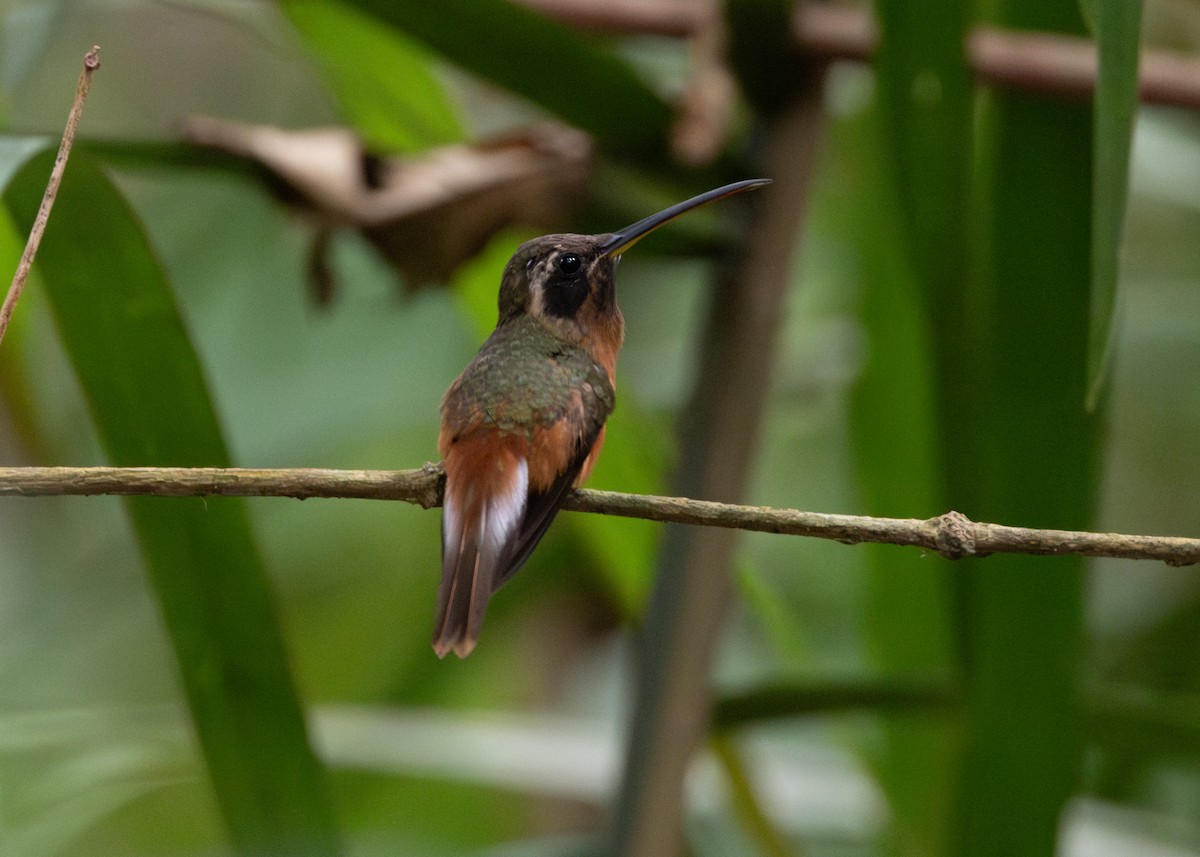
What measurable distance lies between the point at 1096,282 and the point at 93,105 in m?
2.98

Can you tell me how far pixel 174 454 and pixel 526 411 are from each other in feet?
0.91

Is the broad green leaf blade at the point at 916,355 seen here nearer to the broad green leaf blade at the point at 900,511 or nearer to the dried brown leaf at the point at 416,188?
the broad green leaf blade at the point at 900,511

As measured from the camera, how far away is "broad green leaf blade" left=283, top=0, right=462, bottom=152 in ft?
4.78

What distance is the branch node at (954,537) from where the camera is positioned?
2.14 feet

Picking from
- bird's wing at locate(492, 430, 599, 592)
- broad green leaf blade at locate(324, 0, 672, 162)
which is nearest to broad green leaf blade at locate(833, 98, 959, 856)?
Answer: broad green leaf blade at locate(324, 0, 672, 162)

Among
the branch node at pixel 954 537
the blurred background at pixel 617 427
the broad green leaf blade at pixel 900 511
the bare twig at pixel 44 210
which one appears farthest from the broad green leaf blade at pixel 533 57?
the branch node at pixel 954 537

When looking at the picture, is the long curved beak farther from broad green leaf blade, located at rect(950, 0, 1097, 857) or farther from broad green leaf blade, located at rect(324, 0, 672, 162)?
broad green leaf blade, located at rect(950, 0, 1097, 857)

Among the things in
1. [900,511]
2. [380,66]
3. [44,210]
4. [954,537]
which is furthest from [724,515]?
[380,66]

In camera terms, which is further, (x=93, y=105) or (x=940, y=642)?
(x=93, y=105)

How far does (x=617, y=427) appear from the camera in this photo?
1.33 metres

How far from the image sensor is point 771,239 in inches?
47.9

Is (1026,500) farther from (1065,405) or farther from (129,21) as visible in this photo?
(129,21)

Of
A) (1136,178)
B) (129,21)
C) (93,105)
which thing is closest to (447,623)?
(1136,178)

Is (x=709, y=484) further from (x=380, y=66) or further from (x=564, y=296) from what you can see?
(x=380, y=66)
